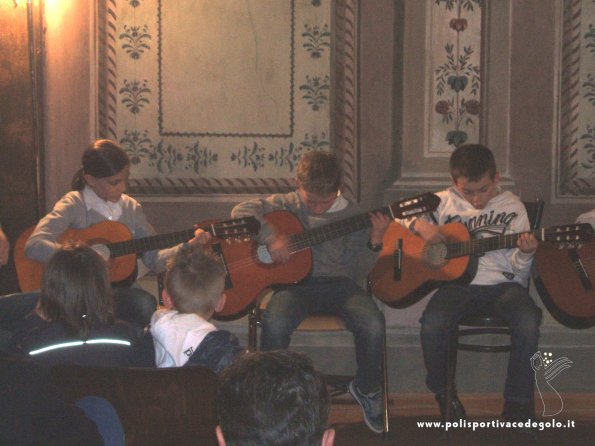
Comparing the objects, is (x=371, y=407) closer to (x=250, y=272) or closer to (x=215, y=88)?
(x=250, y=272)

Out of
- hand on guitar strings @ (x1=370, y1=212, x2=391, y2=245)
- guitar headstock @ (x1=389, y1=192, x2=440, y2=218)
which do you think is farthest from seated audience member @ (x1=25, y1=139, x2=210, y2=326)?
guitar headstock @ (x1=389, y1=192, x2=440, y2=218)

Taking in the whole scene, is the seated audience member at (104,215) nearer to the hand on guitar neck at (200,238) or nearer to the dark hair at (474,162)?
the hand on guitar neck at (200,238)

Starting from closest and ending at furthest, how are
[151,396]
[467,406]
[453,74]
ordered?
1. [151,396]
2. [467,406]
3. [453,74]

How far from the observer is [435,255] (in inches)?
168

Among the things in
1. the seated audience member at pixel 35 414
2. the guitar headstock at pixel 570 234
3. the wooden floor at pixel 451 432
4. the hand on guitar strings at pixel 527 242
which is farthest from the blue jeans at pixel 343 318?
the seated audience member at pixel 35 414

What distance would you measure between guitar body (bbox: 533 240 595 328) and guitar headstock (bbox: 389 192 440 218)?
0.51m

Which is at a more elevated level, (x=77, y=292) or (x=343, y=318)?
(x=77, y=292)

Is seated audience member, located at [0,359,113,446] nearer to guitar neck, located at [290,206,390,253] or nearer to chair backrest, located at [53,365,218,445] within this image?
chair backrest, located at [53,365,218,445]

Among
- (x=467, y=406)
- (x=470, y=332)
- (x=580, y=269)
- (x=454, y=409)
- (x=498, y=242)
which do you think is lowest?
(x=467, y=406)

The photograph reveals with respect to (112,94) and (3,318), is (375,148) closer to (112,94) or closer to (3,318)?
(112,94)

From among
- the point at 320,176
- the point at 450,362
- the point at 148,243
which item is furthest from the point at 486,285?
the point at 148,243

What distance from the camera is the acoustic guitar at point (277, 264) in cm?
421

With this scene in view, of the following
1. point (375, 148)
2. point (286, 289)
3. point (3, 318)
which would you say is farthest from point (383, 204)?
point (3, 318)

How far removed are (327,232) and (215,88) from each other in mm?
1222
